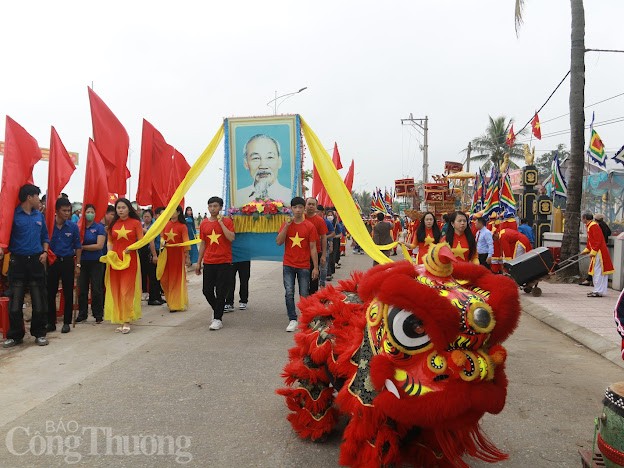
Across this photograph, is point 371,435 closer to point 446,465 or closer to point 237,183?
point 446,465

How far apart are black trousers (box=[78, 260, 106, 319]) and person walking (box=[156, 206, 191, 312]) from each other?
1.06 m

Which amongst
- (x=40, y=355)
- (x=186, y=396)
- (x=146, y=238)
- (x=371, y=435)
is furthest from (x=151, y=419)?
(x=146, y=238)

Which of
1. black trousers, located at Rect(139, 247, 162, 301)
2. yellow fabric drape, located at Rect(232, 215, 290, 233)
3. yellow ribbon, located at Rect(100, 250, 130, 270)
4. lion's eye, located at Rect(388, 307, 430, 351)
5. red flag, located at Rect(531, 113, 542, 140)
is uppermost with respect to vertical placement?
red flag, located at Rect(531, 113, 542, 140)

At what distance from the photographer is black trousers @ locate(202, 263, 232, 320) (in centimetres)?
660

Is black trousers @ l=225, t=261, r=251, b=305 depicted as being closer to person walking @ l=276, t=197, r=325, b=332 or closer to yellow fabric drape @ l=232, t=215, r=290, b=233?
yellow fabric drape @ l=232, t=215, r=290, b=233

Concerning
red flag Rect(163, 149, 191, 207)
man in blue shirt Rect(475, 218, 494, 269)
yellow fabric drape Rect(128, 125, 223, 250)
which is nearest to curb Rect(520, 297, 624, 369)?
man in blue shirt Rect(475, 218, 494, 269)

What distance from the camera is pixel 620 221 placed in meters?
15.1

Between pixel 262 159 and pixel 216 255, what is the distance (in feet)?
5.15

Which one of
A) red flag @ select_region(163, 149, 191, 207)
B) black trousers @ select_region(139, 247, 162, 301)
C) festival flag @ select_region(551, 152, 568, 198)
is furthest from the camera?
festival flag @ select_region(551, 152, 568, 198)

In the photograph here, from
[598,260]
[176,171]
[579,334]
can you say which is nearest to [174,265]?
[176,171]

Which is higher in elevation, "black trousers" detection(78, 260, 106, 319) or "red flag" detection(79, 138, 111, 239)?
"red flag" detection(79, 138, 111, 239)

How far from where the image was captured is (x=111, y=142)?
766cm

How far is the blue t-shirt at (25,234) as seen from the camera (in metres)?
5.57

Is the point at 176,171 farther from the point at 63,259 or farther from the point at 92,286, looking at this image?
the point at 63,259
